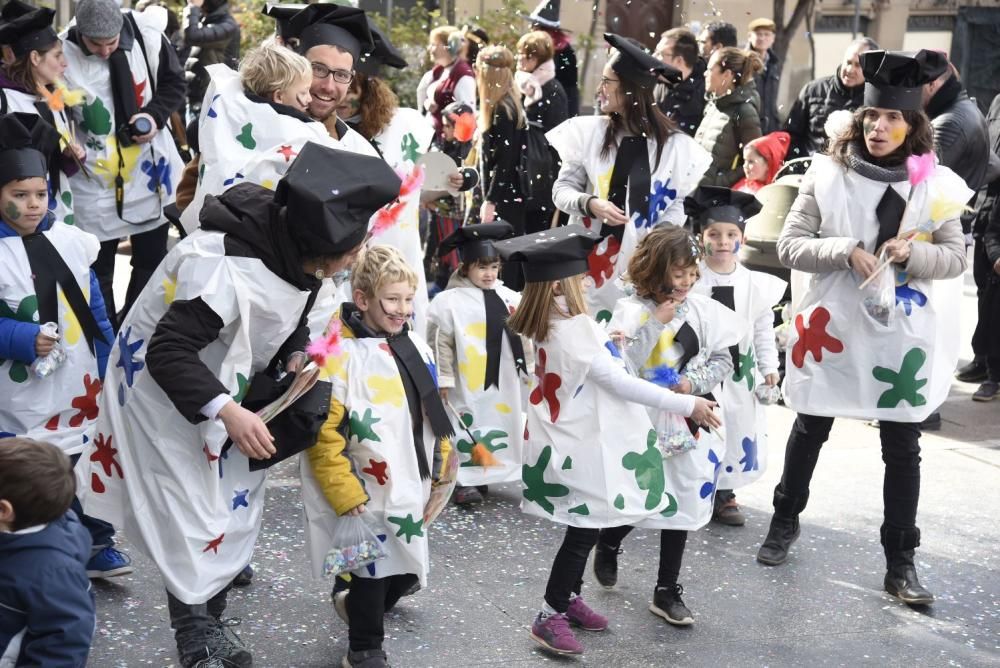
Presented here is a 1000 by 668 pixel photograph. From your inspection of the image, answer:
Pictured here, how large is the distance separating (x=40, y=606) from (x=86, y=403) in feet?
5.74

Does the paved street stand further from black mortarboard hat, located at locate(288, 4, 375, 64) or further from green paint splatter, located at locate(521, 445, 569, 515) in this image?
black mortarboard hat, located at locate(288, 4, 375, 64)

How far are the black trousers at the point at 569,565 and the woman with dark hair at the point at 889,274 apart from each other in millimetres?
1332

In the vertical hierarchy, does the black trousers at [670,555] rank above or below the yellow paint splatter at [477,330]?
below

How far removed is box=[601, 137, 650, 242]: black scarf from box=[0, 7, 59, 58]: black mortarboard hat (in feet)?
8.54

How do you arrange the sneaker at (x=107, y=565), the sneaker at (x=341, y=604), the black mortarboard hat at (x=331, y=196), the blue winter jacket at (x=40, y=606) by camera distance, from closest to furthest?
the blue winter jacket at (x=40, y=606) → the black mortarboard hat at (x=331, y=196) → the sneaker at (x=341, y=604) → the sneaker at (x=107, y=565)

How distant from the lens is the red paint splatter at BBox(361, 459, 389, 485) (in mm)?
4059

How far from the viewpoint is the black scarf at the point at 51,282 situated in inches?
178

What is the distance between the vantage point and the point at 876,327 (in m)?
5.19

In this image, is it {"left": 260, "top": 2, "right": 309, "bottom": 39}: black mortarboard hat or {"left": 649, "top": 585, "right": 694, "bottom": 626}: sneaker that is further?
{"left": 260, "top": 2, "right": 309, "bottom": 39}: black mortarboard hat

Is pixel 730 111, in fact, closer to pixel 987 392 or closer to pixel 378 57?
pixel 987 392

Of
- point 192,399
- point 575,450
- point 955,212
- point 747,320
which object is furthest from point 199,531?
point 955,212

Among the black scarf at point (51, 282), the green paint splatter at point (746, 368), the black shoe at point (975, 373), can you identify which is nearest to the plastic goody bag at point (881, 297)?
the green paint splatter at point (746, 368)

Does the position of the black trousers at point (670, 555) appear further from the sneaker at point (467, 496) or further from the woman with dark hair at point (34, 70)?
the woman with dark hair at point (34, 70)

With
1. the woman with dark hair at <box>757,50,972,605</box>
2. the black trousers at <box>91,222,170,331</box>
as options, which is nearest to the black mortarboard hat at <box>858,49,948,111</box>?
the woman with dark hair at <box>757,50,972,605</box>
